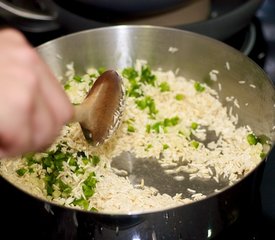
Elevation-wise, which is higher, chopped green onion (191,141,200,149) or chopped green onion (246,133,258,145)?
chopped green onion (246,133,258,145)

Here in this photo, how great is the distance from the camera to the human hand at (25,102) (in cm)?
58

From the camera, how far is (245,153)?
1107 mm

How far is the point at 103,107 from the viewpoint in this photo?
1006 mm

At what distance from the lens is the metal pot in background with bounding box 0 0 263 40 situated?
3.89ft

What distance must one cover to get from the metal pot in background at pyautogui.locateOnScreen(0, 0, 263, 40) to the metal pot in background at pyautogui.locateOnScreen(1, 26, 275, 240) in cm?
3

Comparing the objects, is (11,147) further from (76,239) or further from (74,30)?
(74,30)

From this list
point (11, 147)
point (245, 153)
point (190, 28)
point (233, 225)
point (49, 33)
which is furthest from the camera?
point (49, 33)

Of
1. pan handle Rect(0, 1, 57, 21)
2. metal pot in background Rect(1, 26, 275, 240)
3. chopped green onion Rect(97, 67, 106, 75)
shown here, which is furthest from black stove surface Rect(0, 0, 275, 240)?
pan handle Rect(0, 1, 57, 21)

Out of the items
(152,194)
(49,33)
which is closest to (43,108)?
(152,194)

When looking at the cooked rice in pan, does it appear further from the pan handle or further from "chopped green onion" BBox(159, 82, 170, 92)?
the pan handle

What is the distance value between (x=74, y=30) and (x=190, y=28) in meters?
0.28

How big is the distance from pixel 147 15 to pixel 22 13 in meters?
0.30

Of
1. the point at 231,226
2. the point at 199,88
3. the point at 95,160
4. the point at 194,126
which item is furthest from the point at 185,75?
the point at 231,226

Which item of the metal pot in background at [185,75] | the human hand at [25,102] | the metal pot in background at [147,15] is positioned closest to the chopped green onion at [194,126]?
the metal pot in background at [185,75]
